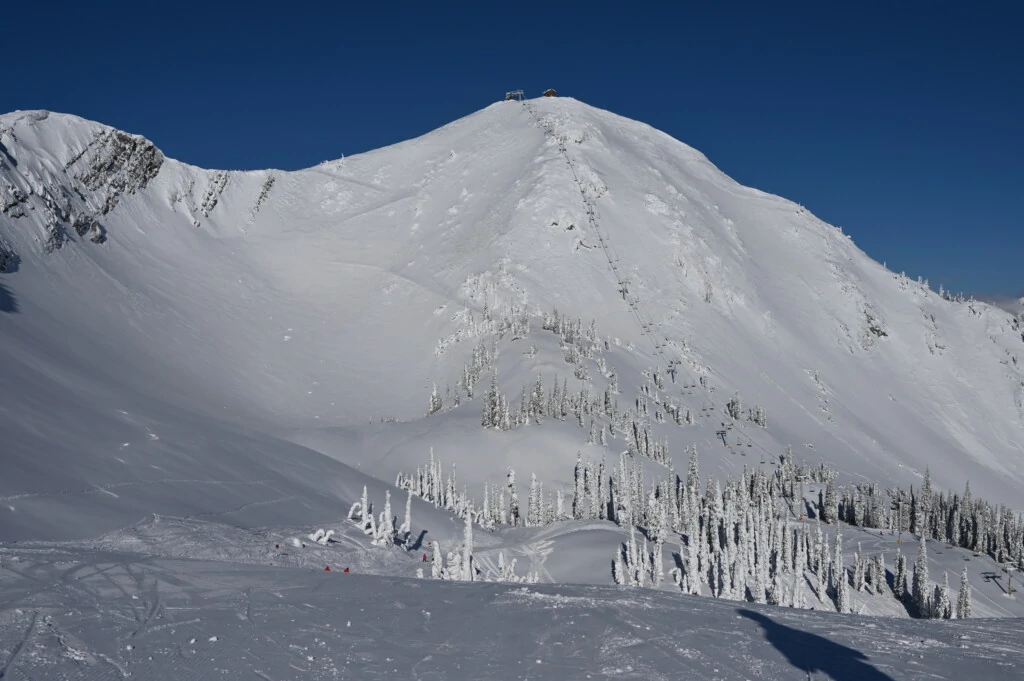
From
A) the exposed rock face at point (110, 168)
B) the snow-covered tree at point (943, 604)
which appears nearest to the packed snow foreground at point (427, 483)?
the exposed rock face at point (110, 168)

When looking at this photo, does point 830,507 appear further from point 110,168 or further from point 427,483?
point 110,168

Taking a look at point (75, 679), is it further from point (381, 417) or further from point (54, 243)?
point (54, 243)

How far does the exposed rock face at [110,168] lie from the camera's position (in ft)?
591

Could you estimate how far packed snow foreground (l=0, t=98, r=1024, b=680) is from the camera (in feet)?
69.3

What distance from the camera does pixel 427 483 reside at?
106 m

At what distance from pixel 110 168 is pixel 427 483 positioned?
134839mm

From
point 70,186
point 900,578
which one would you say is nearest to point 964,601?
point 900,578

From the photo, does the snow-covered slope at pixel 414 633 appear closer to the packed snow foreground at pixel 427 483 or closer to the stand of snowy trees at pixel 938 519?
the packed snow foreground at pixel 427 483

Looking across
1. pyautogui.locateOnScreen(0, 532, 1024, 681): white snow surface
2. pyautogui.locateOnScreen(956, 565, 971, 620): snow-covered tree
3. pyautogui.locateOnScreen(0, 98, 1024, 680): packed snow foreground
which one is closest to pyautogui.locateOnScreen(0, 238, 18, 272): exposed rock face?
pyautogui.locateOnScreen(0, 98, 1024, 680): packed snow foreground

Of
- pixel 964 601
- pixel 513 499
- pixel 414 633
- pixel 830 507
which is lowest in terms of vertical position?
pixel 964 601

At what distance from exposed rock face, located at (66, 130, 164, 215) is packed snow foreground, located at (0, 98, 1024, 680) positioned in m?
0.77

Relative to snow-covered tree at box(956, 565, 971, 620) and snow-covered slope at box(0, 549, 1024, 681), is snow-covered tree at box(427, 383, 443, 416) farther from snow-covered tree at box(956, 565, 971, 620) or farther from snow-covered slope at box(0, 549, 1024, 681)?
snow-covered slope at box(0, 549, 1024, 681)

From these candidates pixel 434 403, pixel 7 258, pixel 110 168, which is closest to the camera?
pixel 7 258

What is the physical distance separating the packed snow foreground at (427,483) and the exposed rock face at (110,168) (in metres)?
0.77
